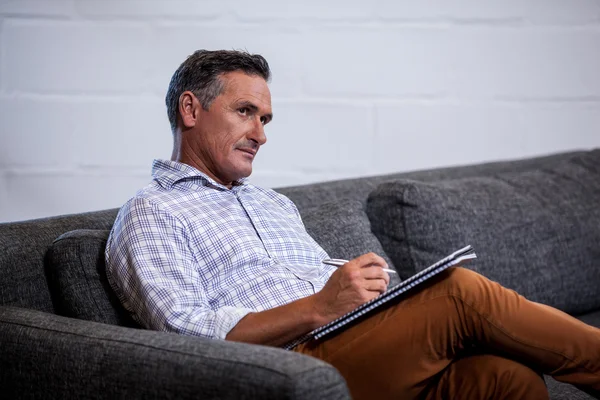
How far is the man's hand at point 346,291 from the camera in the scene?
157cm

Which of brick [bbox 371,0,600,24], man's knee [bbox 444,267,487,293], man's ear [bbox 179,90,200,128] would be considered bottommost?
man's knee [bbox 444,267,487,293]

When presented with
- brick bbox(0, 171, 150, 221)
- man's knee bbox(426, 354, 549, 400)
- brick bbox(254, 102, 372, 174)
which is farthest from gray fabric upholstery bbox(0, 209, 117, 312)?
brick bbox(254, 102, 372, 174)

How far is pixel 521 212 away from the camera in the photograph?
7.90ft

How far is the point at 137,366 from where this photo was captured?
1342mm

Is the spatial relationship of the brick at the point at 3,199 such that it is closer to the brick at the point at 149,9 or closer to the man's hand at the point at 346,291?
the brick at the point at 149,9

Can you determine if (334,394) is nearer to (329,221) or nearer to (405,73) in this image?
(329,221)

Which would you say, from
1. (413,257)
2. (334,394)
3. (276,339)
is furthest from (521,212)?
(334,394)

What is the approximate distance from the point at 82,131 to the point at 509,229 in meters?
1.25

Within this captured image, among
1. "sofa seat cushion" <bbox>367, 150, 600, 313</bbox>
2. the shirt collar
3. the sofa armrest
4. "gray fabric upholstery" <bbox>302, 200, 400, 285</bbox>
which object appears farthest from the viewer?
"sofa seat cushion" <bbox>367, 150, 600, 313</bbox>

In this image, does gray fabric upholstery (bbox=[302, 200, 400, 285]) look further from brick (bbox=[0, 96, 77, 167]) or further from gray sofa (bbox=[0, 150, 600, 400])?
brick (bbox=[0, 96, 77, 167])

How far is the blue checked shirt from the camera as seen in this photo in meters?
1.59

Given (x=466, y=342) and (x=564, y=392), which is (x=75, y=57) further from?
(x=564, y=392)

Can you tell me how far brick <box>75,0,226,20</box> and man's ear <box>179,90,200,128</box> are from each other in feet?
2.23

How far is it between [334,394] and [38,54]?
1.67 meters
